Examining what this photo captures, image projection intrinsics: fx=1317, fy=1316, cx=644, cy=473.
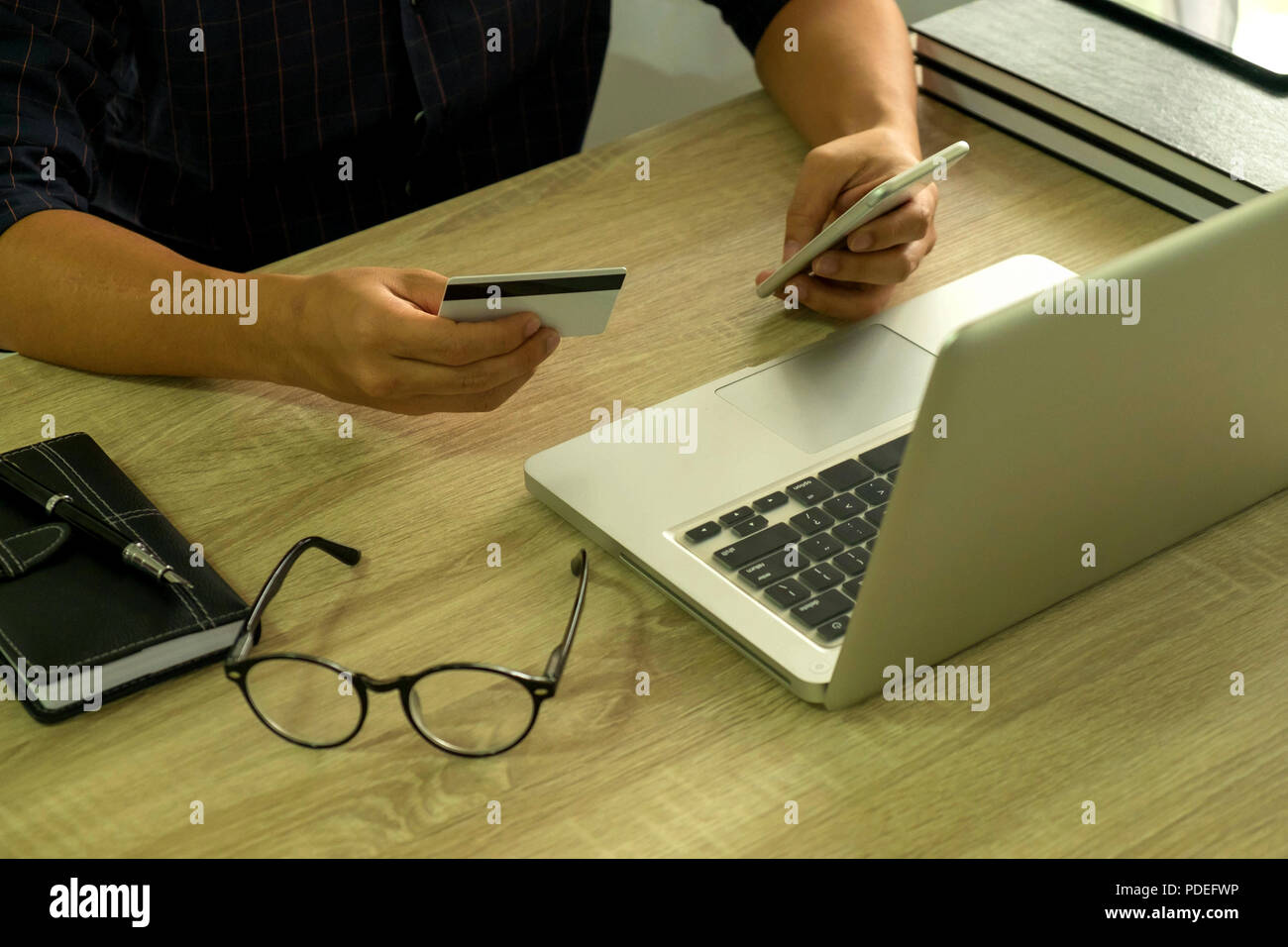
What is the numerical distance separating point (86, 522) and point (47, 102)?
A: 0.44m

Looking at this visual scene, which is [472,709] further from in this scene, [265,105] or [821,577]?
[265,105]

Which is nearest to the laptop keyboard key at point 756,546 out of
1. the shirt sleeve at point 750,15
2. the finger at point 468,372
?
the finger at point 468,372

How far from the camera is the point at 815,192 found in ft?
3.64

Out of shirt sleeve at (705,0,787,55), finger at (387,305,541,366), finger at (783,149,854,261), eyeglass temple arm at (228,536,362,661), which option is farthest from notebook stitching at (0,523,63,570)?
shirt sleeve at (705,0,787,55)

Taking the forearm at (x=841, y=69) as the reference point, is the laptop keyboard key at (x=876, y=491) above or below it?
below

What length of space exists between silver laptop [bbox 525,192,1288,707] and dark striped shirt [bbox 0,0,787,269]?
0.55m

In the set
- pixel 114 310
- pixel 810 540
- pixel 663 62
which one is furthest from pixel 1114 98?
pixel 663 62

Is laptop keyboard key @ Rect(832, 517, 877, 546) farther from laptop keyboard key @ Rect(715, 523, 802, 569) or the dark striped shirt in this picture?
the dark striped shirt

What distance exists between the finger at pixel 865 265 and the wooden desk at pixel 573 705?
6cm

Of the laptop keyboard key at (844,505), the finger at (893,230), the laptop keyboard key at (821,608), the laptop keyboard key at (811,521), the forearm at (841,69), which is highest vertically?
the forearm at (841,69)

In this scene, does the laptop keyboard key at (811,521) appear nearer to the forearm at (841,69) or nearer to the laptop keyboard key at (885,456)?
the laptop keyboard key at (885,456)

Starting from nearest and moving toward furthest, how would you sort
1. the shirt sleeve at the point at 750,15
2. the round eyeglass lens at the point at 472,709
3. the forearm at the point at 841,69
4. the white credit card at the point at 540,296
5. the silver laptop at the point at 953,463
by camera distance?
the silver laptop at the point at 953,463, the round eyeglass lens at the point at 472,709, the white credit card at the point at 540,296, the forearm at the point at 841,69, the shirt sleeve at the point at 750,15

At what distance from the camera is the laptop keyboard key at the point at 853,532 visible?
82 centimetres
